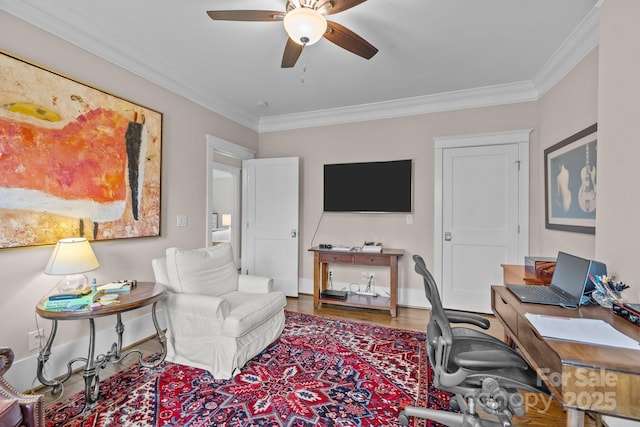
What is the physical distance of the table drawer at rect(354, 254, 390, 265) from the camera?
3557 millimetres

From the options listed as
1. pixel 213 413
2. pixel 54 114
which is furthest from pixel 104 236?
pixel 213 413

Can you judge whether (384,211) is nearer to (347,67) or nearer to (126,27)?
(347,67)

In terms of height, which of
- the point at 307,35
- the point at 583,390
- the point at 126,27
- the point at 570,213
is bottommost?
the point at 583,390

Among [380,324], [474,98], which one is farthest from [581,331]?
[474,98]

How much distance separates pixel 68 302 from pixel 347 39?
249 centimetres

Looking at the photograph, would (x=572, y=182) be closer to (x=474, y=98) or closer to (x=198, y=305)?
(x=474, y=98)

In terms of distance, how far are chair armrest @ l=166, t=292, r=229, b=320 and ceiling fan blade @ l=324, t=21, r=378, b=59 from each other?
81.3 inches

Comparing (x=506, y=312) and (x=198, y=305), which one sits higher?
(x=506, y=312)

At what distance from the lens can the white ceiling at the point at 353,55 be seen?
2094 millimetres

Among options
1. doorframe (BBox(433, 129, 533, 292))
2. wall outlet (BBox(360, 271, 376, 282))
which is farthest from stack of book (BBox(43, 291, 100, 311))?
doorframe (BBox(433, 129, 533, 292))

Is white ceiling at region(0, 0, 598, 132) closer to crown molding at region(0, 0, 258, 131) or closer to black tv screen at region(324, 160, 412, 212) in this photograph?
crown molding at region(0, 0, 258, 131)

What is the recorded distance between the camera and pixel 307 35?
5.78 ft

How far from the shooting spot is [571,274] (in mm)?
1711

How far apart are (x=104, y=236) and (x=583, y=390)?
3085mm
